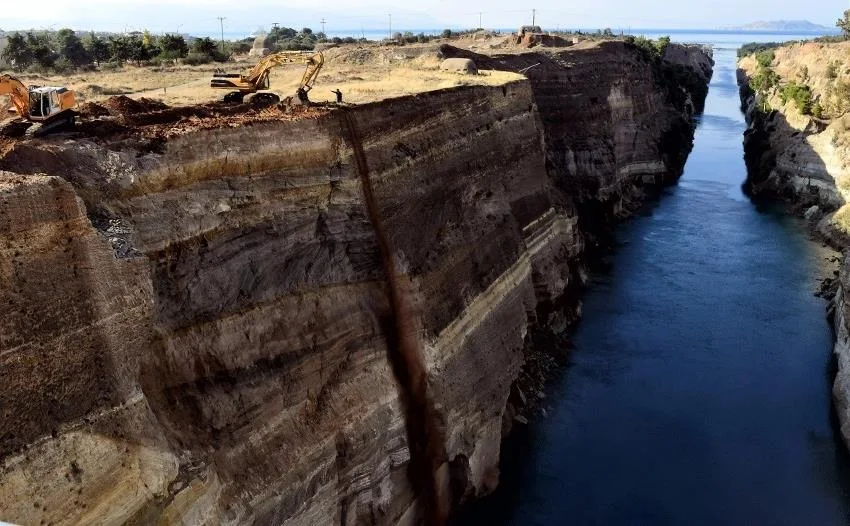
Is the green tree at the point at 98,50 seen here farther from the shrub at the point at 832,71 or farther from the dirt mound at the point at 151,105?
the shrub at the point at 832,71

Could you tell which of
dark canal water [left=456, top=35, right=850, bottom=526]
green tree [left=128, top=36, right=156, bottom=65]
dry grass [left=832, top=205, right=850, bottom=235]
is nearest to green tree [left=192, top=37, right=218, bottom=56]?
green tree [left=128, top=36, right=156, bottom=65]

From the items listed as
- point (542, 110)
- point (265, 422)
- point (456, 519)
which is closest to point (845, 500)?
point (456, 519)

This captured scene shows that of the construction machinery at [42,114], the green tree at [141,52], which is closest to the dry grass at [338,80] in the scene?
the construction machinery at [42,114]

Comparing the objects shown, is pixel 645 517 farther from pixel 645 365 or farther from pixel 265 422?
pixel 265 422

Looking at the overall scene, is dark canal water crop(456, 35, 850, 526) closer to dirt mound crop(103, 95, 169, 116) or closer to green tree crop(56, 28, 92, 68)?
dirt mound crop(103, 95, 169, 116)

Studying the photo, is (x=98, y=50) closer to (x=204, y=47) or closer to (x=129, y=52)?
(x=129, y=52)
